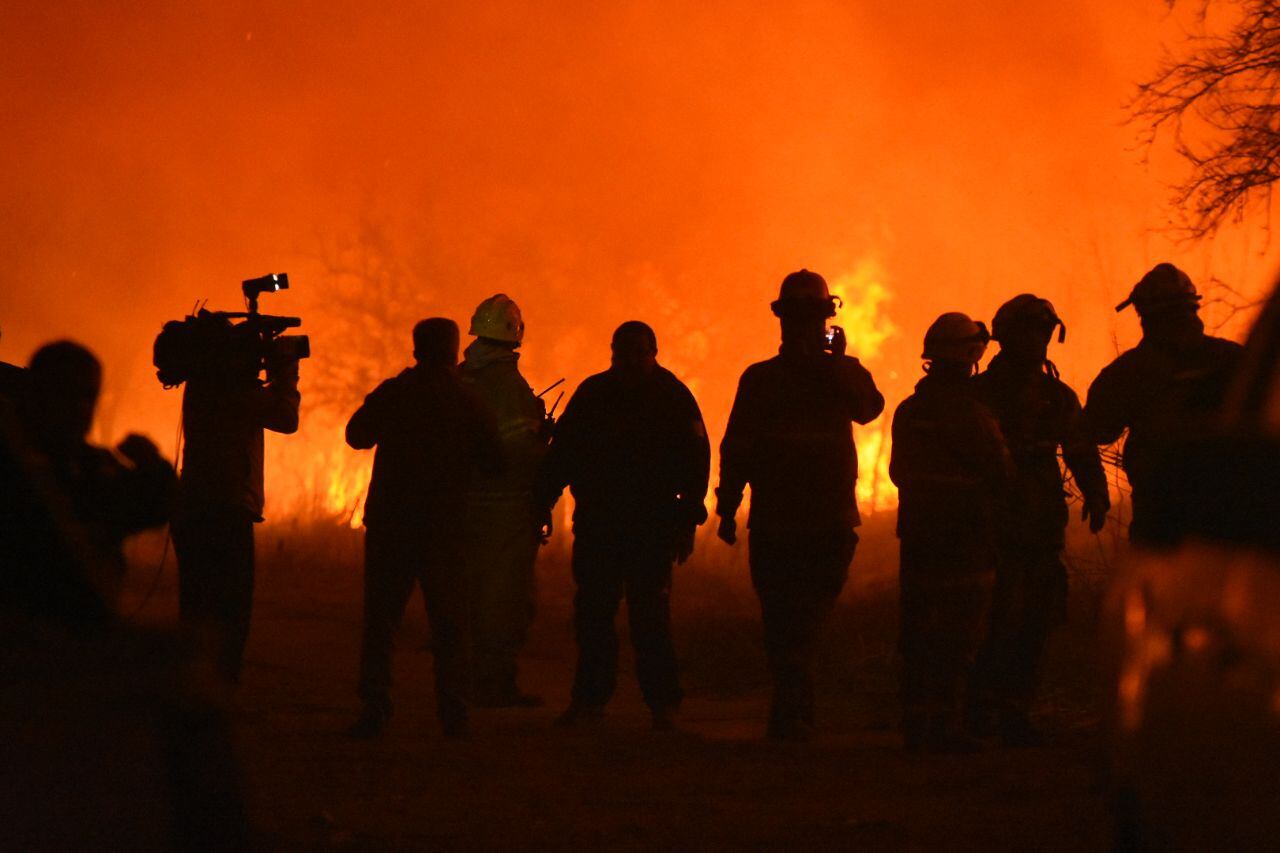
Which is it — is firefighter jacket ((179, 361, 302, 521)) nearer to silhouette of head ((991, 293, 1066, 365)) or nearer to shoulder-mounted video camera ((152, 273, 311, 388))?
shoulder-mounted video camera ((152, 273, 311, 388))

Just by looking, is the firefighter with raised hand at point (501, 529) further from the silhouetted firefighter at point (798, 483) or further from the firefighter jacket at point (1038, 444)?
the firefighter jacket at point (1038, 444)

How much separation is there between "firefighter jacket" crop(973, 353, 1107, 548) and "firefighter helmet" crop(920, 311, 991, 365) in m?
0.26

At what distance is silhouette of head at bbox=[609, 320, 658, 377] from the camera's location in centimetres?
945

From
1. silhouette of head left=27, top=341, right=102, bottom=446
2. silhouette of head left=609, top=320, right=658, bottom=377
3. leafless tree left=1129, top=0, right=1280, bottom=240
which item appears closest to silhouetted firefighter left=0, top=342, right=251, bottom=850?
silhouette of head left=27, top=341, right=102, bottom=446

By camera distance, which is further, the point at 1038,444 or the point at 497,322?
the point at 497,322

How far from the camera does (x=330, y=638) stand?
1474cm

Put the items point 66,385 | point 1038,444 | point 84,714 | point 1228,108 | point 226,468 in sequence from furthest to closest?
1. point 1228,108
2. point 226,468
3. point 1038,444
4. point 66,385
5. point 84,714

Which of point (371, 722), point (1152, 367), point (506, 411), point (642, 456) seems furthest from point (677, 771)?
point (506, 411)

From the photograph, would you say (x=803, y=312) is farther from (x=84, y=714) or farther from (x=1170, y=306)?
(x=84, y=714)

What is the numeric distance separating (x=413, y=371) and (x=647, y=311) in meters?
21.0

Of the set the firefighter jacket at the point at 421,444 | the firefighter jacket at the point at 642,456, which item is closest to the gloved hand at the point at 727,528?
the firefighter jacket at the point at 642,456

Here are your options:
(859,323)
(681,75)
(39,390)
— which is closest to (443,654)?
(39,390)

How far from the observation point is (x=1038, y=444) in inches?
348

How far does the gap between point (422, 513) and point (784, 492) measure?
1588mm
